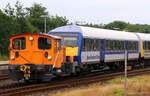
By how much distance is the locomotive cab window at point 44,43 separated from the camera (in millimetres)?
24469

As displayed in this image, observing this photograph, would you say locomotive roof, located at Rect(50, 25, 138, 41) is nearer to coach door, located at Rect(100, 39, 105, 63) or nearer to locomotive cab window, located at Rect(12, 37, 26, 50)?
coach door, located at Rect(100, 39, 105, 63)

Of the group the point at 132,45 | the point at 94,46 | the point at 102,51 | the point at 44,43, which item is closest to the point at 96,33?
the point at 94,46

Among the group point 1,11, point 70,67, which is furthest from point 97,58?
point 1,11

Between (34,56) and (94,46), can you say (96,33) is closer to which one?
(94,46)

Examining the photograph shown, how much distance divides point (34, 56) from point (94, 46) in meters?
7.76

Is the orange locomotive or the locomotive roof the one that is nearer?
the orange locomotive

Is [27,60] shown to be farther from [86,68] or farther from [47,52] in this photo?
[86,68]

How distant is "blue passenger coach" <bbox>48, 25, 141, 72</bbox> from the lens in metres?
28.7

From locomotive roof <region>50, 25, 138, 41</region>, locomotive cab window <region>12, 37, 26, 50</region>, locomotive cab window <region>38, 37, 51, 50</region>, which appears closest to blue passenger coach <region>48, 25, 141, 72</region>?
locomotive roof <region>50, 25, 138, 41</region>

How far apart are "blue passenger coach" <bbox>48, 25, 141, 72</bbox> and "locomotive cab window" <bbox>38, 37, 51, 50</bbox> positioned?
8.60 ft

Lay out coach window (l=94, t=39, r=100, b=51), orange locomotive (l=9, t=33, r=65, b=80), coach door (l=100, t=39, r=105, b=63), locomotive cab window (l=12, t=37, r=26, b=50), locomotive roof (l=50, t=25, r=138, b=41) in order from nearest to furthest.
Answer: orange locomotive (l=9, t=33, r=65, b=80), locomotive cab window (l=12, t=37, r=26, b=50), locomotive roof (l=50, t=25, r=138, b=41), coach window (l=94, t=39, r=100, b=51), coach door (l=100, t=39, r=105, b=63)

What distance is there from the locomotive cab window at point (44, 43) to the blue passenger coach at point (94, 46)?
262cm

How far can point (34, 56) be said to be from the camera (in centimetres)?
2427

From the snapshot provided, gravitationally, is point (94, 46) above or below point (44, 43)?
below
